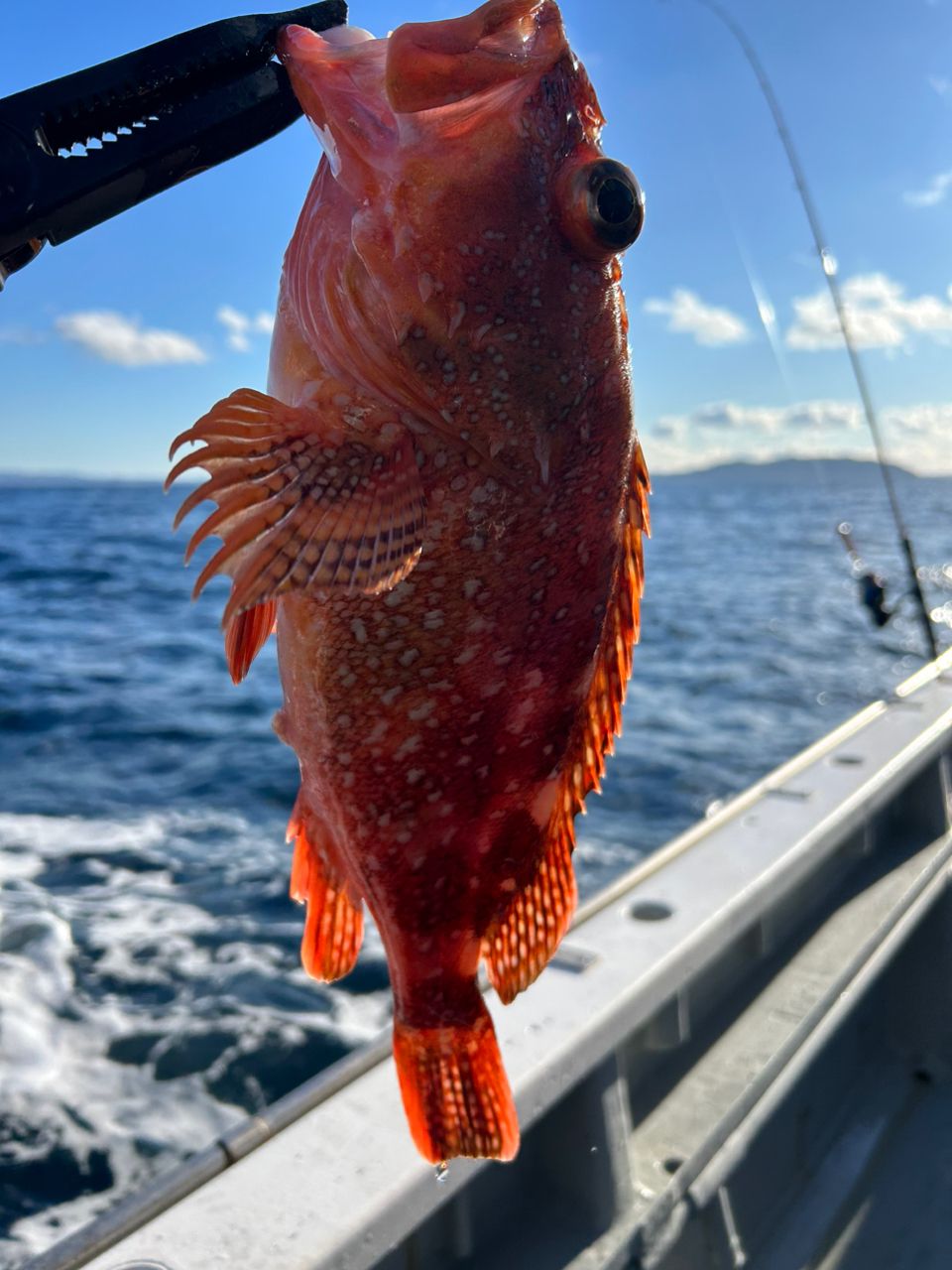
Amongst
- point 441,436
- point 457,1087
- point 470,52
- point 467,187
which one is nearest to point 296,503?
point 441,436

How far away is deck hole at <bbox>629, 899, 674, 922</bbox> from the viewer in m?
3.42

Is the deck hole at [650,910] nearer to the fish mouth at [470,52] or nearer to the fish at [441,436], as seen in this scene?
the fish at [441,436]

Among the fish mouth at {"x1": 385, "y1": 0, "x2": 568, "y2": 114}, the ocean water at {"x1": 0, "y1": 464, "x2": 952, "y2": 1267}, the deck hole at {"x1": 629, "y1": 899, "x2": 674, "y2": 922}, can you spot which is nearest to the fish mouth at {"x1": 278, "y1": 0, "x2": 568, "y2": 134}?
the fish mouth at {"x1": 385, "y1": 0, "x2": 568, "y2": 114}

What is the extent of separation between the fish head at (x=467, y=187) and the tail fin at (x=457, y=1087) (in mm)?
1035

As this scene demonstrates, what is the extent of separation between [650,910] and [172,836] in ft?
20.5

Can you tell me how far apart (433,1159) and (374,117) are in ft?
5.04

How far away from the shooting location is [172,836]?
8727mm

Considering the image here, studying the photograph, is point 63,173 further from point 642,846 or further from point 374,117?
point 642,846

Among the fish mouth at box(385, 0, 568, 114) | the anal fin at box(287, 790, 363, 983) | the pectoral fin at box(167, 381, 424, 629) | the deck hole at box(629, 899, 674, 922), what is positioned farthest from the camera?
the deck hole at box(629, 899, 674, 922)

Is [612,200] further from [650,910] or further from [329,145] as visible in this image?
[650,910]

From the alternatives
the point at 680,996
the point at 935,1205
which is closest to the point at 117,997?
the point at 680,996

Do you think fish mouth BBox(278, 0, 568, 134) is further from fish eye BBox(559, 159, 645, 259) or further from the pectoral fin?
the pectoral fin

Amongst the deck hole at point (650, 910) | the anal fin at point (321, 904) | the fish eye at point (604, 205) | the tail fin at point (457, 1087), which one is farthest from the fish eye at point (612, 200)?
the deck hole at point (650, 910)

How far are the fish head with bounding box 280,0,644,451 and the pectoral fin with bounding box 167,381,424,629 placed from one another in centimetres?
17
